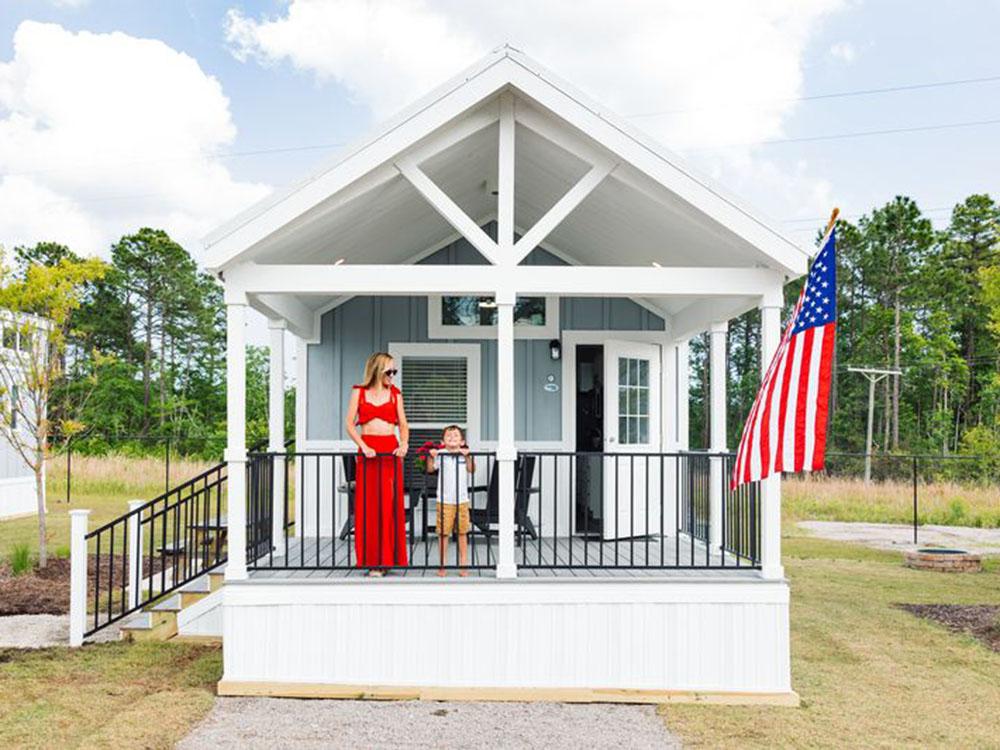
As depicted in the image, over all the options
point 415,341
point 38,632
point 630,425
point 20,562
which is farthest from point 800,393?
point 20,562

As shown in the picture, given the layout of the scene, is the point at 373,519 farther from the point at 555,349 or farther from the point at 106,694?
the point at 555,349

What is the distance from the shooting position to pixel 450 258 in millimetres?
9336

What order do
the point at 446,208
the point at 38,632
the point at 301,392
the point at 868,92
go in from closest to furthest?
the point at 446,208 → the point at 38,632 → the point at 301,392 → the point at 868,92

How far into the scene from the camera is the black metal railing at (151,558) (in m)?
7.80

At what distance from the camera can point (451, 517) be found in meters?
6.86

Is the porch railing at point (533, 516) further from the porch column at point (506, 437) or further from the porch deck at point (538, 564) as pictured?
the porch column at point (506, 437)

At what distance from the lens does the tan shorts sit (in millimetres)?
6762

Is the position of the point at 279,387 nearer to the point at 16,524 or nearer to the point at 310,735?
the point at 310,735

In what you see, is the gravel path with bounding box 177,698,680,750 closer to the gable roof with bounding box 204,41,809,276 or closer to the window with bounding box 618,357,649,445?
the gable roof with bounding box 204,41,809,276

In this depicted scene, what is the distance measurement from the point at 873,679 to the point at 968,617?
3033 mm

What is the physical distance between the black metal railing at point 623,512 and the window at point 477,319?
127 centimetres

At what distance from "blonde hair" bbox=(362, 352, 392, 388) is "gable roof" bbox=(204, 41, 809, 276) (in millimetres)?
1126

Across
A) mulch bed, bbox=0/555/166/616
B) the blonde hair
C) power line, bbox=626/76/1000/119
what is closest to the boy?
the blonde hair

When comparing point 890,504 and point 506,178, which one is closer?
point 506,178
